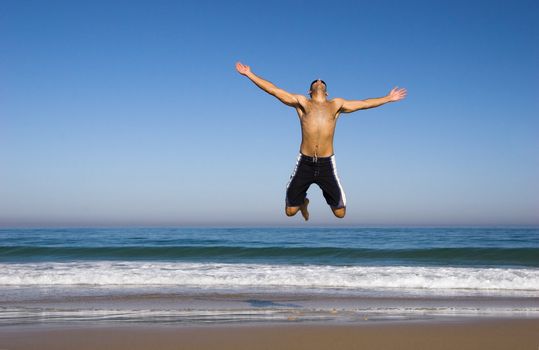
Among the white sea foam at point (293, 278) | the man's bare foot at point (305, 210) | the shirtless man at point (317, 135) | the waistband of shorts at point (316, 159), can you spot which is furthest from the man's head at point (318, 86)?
the white sea foam at point (293, 278)

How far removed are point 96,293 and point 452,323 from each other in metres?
7.78

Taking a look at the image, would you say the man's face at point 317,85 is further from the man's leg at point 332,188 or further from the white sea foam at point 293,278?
the white sea foam at point 293,278

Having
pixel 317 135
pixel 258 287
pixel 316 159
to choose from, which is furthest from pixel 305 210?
pixel 258 287

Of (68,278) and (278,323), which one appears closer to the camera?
(278,323)

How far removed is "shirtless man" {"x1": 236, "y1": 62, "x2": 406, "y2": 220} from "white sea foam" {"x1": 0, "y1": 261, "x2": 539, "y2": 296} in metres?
5.60

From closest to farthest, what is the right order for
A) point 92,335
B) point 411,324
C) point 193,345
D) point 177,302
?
point 193,345 → point 92,335 → point 411,324 → point 177,302

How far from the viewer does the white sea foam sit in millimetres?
14414

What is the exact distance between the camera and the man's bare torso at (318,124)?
8406 mm

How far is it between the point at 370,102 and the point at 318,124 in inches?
33.9

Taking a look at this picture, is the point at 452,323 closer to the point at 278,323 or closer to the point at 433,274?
the point at 278,323

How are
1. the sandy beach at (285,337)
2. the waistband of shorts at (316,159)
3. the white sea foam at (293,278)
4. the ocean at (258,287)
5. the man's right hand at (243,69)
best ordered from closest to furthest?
1. the sandy beach at (285,337)
2. the man's right hand at (243,69)
3. the waistband of shorts at (316,159)
4. the ocean at (258,287)
5. the white sea foam at (293,278)

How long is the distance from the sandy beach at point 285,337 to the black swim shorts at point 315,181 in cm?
193

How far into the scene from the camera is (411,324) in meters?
8.51

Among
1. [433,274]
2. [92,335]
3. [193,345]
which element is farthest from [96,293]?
[433,274]
